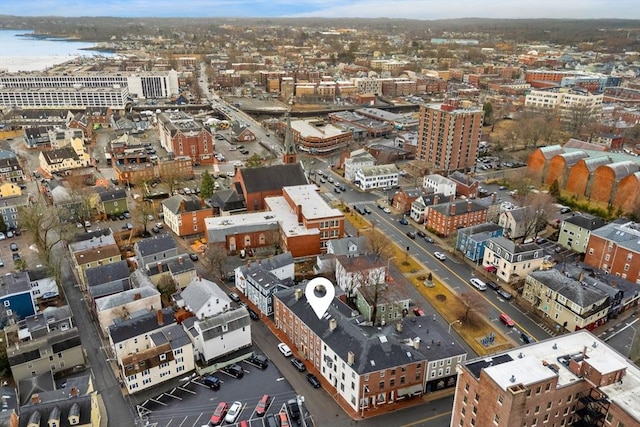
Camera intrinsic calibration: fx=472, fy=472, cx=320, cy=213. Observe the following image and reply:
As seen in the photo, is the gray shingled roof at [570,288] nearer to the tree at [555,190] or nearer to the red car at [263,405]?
the red car at [263,405]

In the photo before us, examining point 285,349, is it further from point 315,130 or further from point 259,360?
point 315,130

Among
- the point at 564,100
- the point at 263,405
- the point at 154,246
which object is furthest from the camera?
the point at 564,100

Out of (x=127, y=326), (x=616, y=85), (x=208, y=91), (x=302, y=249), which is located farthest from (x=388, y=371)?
(x=616, y=85)

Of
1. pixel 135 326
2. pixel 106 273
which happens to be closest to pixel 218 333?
pixel 135 326

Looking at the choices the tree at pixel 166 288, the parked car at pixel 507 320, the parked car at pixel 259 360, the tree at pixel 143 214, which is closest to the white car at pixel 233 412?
the parked car at pixel 259 360

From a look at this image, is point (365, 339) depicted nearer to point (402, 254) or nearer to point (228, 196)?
point (402, 254)

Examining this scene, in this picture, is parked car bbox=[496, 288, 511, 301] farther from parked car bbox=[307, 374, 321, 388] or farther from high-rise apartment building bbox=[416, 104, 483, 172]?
high-rise apartment building bbox=[416, 104, 483, 172]
